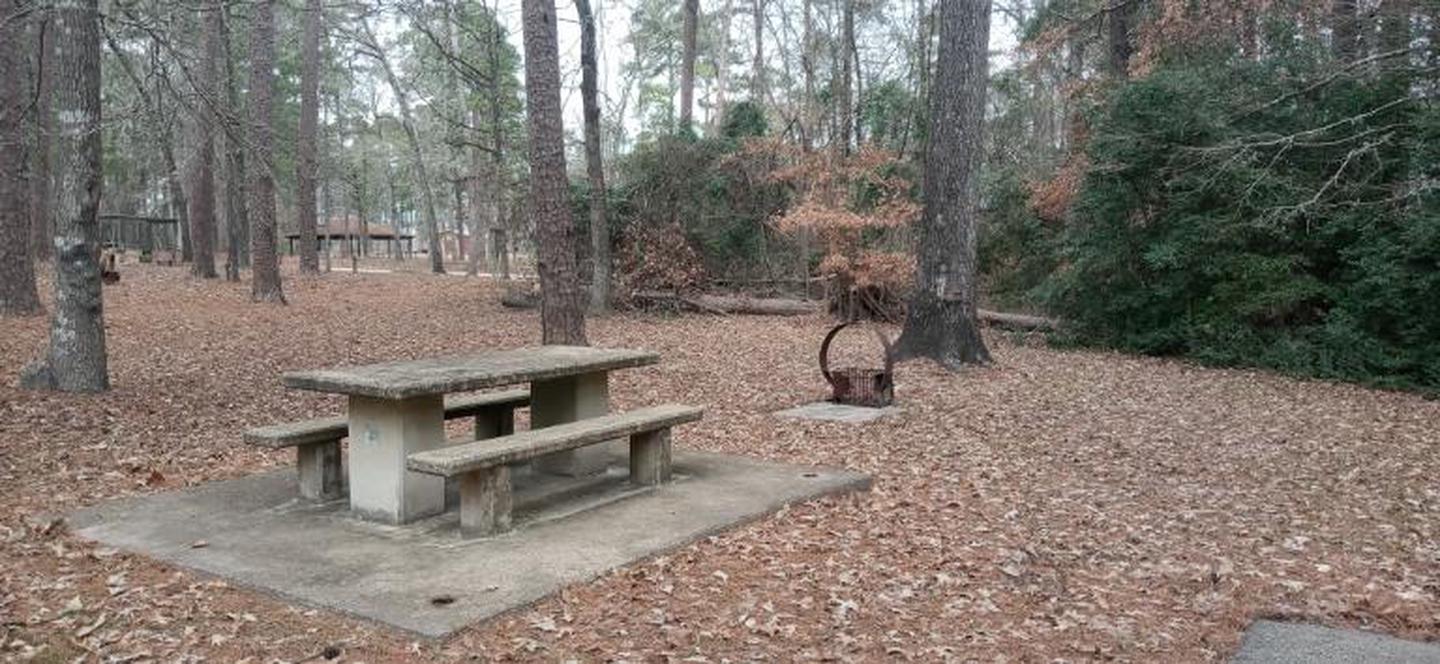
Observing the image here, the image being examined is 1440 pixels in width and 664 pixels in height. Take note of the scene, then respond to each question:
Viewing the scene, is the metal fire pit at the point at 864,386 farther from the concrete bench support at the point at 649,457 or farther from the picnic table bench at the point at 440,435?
the concrete bench support at the point at 649,457

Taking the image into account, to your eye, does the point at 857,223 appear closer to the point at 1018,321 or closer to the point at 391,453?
the point at 1018,321

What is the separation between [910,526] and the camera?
18.6ft

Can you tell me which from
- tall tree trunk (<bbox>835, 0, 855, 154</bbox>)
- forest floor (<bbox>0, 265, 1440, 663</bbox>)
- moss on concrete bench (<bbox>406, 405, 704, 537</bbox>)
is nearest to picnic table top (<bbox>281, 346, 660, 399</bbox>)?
moss on concrete bench (<bbox>406, 405, 704, 537</bbox>)

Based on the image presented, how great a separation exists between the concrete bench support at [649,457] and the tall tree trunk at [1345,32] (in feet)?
36.6

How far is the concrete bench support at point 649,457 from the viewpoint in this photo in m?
6.07

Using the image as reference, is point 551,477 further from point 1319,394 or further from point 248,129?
point 1319,394

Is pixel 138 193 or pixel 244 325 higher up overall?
pixel 138 193

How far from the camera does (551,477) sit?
248 inches

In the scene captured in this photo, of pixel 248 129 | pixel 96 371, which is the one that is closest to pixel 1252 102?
pixel 248 129

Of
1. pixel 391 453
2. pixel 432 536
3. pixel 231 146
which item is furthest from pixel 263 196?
pixel 432 536

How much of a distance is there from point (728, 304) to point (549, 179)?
8.96 metres

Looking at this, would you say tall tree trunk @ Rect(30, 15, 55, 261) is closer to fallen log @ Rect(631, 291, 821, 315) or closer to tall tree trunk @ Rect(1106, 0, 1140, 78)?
fallen log @ Rect(631, 291, 821, 315)

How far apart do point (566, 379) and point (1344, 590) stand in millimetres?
4312

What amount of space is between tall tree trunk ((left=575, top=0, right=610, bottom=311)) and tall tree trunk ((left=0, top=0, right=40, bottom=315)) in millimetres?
7284
